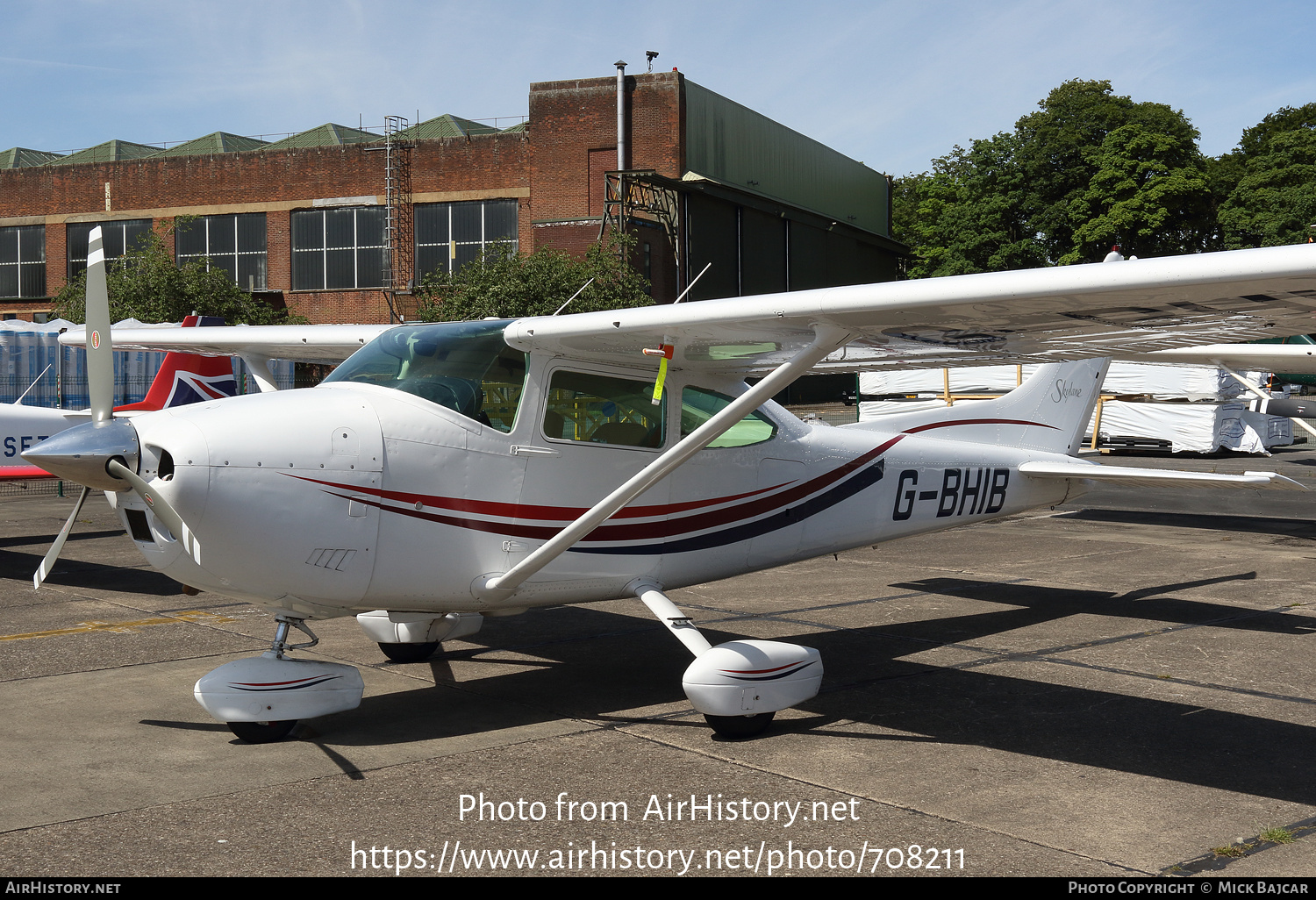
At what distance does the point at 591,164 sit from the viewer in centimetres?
3575

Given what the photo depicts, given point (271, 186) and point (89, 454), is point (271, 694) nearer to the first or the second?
point (89, 454)

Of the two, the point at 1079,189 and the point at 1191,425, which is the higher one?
the point at 1079,189

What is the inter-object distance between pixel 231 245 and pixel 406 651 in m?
37.8

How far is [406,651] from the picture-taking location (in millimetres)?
7422

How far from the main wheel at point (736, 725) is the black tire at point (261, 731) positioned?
7.14 ft

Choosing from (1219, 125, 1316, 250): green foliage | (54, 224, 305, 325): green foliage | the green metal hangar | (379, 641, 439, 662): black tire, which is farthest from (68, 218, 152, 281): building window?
(1219, 125, 1316, 250): green foliage

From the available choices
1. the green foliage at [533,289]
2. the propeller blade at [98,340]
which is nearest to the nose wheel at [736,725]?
the propeller blade at [98,340]

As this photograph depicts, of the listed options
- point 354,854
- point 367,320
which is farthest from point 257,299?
point 354,854

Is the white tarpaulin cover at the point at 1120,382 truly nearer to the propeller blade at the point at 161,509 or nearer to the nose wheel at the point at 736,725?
the nose wheel at the point at 736,725

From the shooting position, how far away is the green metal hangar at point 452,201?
35438 millimetres

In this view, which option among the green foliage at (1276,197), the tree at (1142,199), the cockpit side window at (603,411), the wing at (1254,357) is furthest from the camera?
the tree at (1142,199)

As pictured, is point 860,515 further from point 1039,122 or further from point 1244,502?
point 1039,122

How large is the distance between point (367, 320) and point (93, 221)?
13294 millimetres

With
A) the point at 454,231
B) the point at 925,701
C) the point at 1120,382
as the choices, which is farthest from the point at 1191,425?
the point at 454,231
